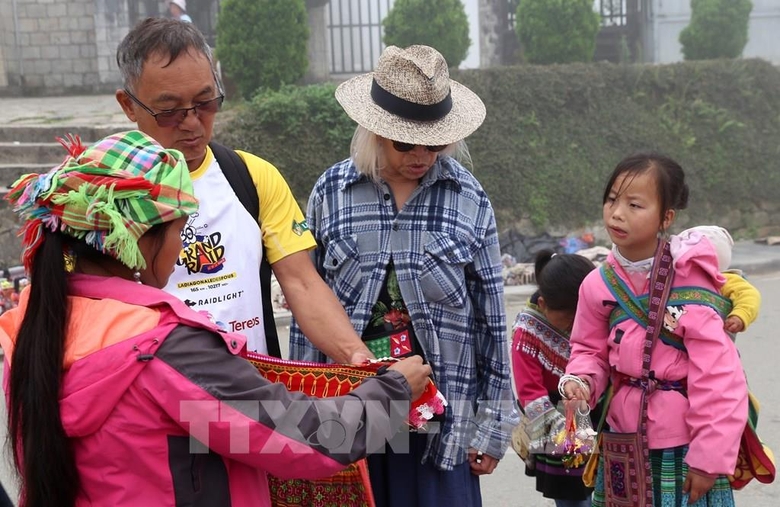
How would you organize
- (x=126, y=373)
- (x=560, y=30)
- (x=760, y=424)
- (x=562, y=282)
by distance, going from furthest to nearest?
(x=560, y=30), (x=760, y=424), (x=562, y=282), (x=126, y=373)

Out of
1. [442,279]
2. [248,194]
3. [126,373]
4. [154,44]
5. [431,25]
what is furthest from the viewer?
[431,25]

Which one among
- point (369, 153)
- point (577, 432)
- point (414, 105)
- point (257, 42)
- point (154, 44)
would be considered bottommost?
point (577, 432)

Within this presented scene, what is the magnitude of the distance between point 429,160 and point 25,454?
5.30ft

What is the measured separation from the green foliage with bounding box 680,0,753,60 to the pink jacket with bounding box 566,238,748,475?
12.6 meters

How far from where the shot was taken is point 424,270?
3020 mm

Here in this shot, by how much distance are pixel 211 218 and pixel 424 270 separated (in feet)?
2.30

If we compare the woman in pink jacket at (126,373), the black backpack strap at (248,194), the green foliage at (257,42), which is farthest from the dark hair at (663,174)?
the green foliage at (257,42)

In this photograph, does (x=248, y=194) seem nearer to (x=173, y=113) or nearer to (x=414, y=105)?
(x=173, y=113)

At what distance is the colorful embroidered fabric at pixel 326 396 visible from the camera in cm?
247

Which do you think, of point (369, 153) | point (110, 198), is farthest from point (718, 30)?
point (110, 198)

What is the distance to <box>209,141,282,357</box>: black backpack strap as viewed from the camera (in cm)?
→ 277

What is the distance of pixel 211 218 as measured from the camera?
2.68m

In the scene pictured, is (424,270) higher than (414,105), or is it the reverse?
(414,105)

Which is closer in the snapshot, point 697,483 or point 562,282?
point 697,483
